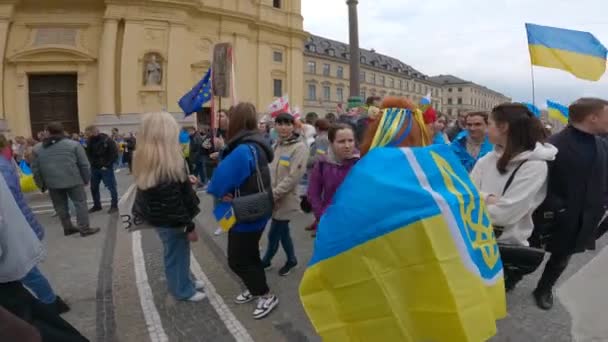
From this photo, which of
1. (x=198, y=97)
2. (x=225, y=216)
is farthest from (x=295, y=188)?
(x=198, y=97)

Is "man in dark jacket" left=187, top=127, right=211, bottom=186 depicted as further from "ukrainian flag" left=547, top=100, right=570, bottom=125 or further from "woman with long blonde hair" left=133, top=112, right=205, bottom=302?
"ukrainian flag" left=547, top=100, right=570, bottom=125

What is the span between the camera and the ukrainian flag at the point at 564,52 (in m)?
5.08

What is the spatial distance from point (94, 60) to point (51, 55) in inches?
101

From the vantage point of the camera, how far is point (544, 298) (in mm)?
3480

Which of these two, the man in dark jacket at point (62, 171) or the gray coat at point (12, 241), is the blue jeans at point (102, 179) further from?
the gray coat at point (12, 241)

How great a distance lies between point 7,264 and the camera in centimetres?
225

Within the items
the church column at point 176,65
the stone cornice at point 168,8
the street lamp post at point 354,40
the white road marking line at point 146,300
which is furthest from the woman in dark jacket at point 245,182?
the stone cornice at point 168,8

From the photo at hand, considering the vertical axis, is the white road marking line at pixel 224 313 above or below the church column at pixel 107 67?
below

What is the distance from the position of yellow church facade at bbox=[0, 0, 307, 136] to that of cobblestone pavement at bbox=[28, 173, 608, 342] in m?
23.0

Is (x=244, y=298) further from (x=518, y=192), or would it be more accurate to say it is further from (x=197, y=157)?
(x=197, y=157)

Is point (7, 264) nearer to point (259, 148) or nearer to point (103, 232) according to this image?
point (259, 148)

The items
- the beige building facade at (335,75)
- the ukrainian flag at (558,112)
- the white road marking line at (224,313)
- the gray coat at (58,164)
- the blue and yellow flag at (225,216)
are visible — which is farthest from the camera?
the beige building facade at (335,75)

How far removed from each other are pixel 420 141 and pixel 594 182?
6.86ft

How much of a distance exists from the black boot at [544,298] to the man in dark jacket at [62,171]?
626 cm
